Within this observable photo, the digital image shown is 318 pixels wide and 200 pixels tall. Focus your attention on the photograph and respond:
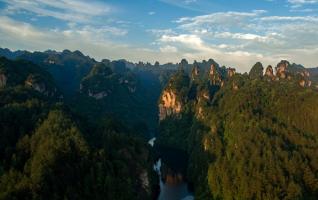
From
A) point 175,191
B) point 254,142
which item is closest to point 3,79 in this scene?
point 175,191

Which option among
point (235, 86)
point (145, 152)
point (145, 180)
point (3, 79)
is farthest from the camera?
point (235, 86)

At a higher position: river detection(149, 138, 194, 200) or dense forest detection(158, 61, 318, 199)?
dense forest detection(158, 61, 318, 199)

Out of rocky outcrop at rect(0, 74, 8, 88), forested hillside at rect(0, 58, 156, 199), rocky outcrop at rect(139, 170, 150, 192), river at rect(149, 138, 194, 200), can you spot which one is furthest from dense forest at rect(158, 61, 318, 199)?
rocky outcrop at rect(0, 74, 8, 88)

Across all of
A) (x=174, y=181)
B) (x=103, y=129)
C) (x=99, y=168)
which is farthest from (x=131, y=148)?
(x=174, y=181)

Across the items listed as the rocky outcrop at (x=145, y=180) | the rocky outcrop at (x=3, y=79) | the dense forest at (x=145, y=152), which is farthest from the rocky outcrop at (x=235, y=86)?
the rocky outcrop at (x=145, y=180)

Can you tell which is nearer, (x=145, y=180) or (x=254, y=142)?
(x=145, y=180)

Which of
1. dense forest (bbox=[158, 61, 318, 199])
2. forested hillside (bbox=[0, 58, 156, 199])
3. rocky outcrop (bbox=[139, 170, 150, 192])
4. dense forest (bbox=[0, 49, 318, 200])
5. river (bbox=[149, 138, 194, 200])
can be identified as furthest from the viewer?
river (bbox=[149, 138, 194, 200])

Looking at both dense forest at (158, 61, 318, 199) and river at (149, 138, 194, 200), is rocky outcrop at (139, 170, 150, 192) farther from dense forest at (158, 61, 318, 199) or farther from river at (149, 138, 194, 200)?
dense forest at (158, 61, 318, 199)

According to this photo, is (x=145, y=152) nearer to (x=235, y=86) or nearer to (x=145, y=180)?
(x=145, y=180)

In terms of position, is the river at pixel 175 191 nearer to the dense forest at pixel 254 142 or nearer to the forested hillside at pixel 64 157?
the dense forest at pixel 254 142

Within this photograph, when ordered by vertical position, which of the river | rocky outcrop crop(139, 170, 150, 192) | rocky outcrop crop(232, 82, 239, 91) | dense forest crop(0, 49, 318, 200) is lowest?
the river

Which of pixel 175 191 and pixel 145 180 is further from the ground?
pixel 145 180

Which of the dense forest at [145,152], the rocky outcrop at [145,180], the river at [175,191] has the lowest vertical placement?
the river at [175,191]

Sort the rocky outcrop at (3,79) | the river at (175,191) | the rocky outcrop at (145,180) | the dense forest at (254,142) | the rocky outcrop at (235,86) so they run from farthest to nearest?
the rocky outcrop at (235,86) → the rocky outcrop at (3,79) → the river at (175,191) → the rocky outcrop at (145,180) → the dense forest at (254,142)
